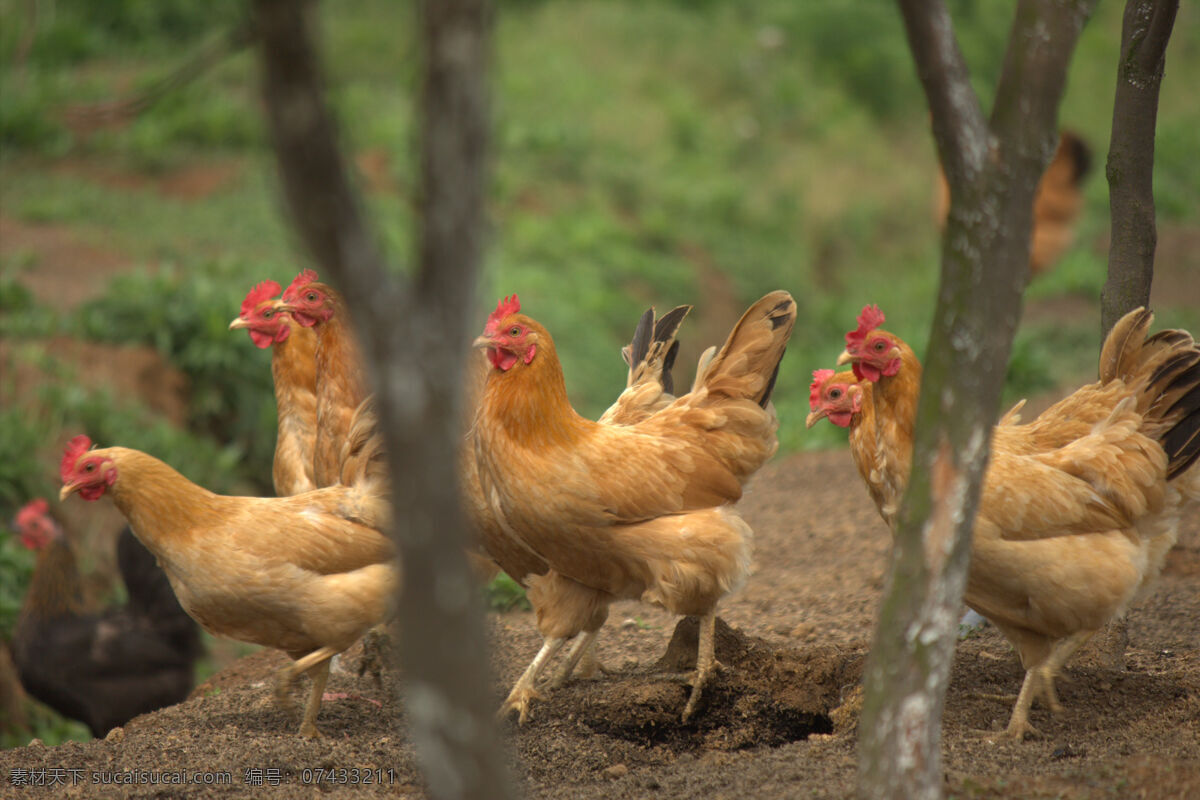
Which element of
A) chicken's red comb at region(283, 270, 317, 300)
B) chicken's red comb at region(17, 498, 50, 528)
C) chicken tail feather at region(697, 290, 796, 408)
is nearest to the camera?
chicken tail feather at region(697, 290, 796, 408)

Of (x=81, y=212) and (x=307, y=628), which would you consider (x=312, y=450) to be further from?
(x=81, y=212)

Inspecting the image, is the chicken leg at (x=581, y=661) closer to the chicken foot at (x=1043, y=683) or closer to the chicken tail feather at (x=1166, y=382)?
the chicken foot at (x=1043, y=683)

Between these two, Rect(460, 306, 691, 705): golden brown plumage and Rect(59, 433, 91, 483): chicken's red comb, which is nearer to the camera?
Rect(59, 433, 91, 483): chicken's red comb

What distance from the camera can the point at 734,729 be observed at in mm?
3980

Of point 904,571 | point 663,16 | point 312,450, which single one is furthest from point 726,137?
point 904,571

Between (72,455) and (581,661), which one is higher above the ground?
(72,455)

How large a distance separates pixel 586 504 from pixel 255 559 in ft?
4.28

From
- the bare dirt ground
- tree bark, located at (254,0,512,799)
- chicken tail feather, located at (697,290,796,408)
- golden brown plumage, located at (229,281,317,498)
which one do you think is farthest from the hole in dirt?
tree bark, located at (254,0,512,799)

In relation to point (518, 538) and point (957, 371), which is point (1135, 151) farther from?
point (518, 538)

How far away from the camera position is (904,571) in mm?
2461

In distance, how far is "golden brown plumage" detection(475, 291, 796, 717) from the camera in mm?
4191

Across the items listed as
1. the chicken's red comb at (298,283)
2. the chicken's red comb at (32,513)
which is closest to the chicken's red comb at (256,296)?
the chicken's red comb at (298,283)

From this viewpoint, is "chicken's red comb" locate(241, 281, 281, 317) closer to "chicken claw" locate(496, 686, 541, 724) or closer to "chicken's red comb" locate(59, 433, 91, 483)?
"chicken's red comb" locate(59, 433, 91, 483)

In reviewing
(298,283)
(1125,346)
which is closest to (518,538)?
(298,283)
